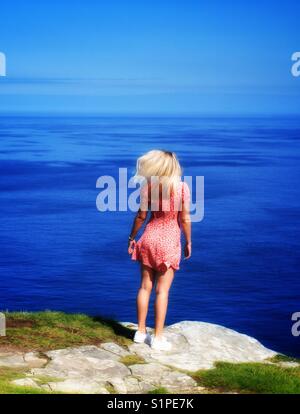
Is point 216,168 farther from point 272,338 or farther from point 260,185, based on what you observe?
point 272,338

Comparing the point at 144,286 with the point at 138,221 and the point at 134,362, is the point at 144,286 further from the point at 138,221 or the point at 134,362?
the point at 134,362

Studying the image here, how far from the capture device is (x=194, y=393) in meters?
9.27

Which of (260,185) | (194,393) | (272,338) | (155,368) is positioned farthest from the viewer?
(260,185)

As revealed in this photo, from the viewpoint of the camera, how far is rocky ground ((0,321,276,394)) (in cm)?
909

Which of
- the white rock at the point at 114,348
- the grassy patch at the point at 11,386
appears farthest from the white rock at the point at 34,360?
the white rock at the point at 114,348

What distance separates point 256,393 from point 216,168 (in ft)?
440

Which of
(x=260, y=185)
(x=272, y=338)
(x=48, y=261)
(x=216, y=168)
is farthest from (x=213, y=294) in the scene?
(x=216, y=168)

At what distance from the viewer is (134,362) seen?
10125 millimetres

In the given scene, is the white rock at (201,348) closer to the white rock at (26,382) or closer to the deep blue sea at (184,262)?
the white rock at (26,382)

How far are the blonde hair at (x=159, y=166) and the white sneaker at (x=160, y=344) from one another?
276cm

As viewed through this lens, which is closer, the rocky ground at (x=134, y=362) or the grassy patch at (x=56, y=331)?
the rocky ground at (x=134, y=362)

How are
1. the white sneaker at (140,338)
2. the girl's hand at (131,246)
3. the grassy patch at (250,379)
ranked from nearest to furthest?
the grassy patch at (250,379), the girl's hand at (131,246), the white sneaker at (140,338)

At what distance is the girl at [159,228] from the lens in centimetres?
977

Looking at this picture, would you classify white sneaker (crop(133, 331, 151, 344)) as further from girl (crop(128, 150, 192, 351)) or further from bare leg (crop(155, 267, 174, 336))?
bare leg (crop(155, 267, 174, 336))
